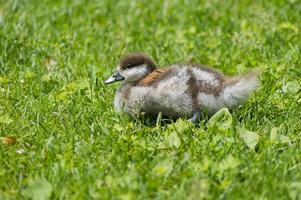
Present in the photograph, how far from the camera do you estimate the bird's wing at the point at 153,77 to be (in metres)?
5.64

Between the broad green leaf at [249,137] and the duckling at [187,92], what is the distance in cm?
48

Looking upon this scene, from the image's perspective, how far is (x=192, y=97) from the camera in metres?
5.55

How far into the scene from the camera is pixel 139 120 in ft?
18.7

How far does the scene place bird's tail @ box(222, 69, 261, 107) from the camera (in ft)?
18.1

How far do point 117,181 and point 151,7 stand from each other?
4.56 meters

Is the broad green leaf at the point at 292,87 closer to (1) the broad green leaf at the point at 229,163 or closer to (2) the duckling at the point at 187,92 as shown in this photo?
(2) the duckling at the point at 187,92

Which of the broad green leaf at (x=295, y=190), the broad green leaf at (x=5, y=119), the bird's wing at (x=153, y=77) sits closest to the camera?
the broad green leaf at (x=295, y=190)

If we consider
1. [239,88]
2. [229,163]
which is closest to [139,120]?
[239,88]

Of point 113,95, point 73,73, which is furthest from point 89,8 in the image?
point 113,95

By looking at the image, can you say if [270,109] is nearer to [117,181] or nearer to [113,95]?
[113,95]

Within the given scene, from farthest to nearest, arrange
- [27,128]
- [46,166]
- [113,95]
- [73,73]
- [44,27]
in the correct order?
1. [44,27]
2. [73,73]
3. [113,95]
4. [27,128]
5. [46,166]

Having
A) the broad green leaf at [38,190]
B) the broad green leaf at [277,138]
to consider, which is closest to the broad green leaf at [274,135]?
the broad green leaf at [277,138]

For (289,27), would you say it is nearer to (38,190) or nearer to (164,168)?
(164,168)

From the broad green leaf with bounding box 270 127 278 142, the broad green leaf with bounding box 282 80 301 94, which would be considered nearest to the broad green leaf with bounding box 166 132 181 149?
the broad green leaf with bounding box 270 127 278 142
